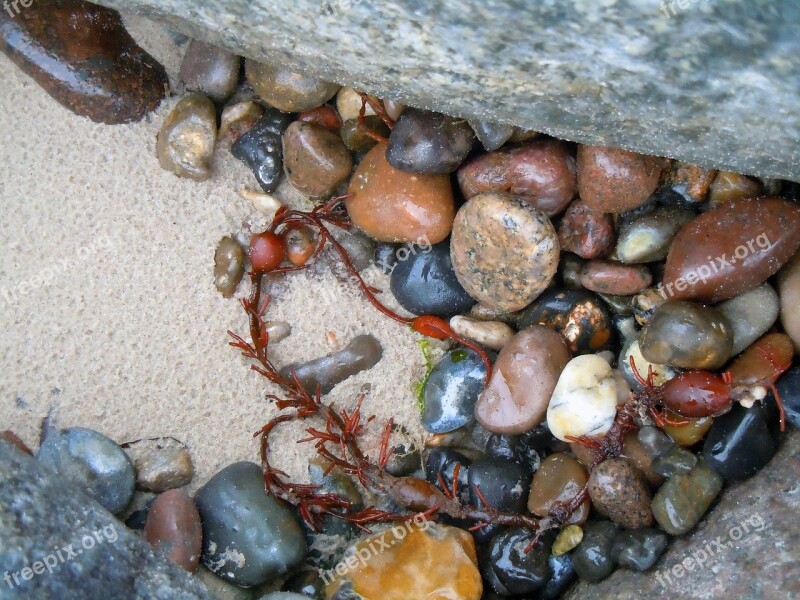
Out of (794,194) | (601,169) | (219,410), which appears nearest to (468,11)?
(601,169)

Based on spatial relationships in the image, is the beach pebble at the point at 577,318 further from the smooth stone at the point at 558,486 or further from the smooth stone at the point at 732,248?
the smooth stone at the point at 558,486

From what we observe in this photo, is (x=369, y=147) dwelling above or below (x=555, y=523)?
above

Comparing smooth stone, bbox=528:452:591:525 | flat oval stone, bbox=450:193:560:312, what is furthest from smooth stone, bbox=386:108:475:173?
smooth stone, bbox=528:452:591:525

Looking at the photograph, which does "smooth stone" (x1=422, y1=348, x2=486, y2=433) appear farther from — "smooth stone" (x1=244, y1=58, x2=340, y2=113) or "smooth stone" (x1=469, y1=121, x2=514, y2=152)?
"smooth stone" (x1=244, y1=58, x2=340, y2=113)

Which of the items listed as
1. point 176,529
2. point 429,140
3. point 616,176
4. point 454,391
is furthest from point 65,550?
point 616,176

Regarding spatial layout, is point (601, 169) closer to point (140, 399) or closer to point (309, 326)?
point (309, 326)

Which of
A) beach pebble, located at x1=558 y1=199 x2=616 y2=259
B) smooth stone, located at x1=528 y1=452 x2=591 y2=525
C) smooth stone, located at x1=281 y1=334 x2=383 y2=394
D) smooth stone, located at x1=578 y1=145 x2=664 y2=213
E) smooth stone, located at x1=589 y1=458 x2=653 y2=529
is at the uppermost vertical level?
smooth stone, located at x1=578 y1=145 x2=664 y2=213

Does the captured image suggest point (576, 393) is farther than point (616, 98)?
Yes
